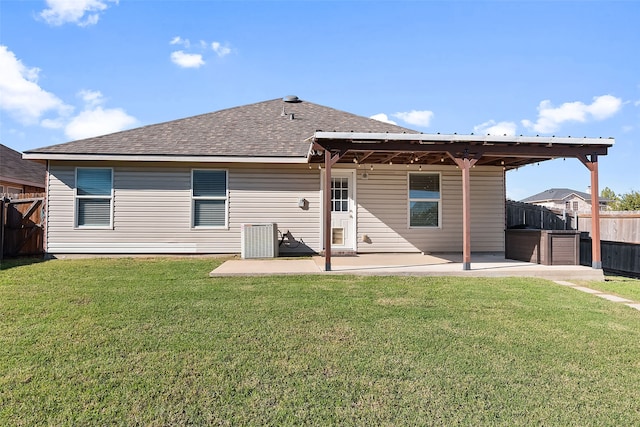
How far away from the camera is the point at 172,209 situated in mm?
9477

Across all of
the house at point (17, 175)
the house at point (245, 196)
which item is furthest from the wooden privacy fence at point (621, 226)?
the house at point (17, 175)

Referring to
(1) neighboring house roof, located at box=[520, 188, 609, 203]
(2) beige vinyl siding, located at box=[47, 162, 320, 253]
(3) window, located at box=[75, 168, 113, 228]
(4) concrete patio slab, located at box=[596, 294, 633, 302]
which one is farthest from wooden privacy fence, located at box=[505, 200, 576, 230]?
(1) neighboring house roof, located at box=[520, 188, 609, 203]

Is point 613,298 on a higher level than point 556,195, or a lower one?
lower

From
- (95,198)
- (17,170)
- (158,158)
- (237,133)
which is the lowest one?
(95,198)

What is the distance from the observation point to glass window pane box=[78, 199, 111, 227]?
9352 millimetres

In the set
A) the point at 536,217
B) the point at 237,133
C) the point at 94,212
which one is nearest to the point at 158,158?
the point at 94,212

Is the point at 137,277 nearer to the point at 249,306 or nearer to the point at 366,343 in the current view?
the point at 249,306

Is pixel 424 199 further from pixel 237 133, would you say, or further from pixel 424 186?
pixel 237 133

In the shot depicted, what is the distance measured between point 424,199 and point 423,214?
1.30ft

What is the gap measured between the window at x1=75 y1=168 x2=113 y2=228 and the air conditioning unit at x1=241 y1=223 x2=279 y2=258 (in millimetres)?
3466

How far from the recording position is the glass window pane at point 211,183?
9586 mm

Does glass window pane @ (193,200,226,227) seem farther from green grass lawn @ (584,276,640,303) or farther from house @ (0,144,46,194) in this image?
house @ (0,144,46,194)

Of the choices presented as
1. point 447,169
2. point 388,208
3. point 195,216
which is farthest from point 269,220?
point 447,169

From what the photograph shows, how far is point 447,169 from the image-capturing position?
→ 32.7 ft
